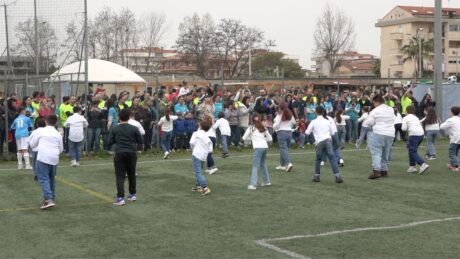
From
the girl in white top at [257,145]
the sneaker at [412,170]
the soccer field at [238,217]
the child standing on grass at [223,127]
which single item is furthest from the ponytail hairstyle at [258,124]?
the child standing on grass at [223,127]

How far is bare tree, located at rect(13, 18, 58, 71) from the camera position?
22.0 metres

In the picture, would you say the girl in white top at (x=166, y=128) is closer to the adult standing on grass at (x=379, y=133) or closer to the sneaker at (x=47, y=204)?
the adult standing on grass at (x=379, y=133)

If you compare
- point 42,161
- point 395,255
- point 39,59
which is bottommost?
point 395,255

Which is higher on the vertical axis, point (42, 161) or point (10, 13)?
point (10, 13)

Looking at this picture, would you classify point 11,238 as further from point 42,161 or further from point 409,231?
point 409,231

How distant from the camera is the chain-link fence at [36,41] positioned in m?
20.5

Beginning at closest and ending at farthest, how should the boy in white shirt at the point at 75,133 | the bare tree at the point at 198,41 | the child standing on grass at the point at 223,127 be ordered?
the boy in white shirt at the point at 75,133 → the child standing on grass at the point at 223,127 → the bare tree at the point at 198,41

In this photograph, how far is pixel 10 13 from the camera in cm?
2144

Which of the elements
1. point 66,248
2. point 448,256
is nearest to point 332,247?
point 448,256

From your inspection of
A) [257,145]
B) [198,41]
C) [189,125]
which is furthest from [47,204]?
[198,41]

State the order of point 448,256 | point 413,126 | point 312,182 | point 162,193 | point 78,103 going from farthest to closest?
point 78,103 → point 413,126 → point 312,182 → point 162,193 → point 448,256

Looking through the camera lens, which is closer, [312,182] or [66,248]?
[66,248]

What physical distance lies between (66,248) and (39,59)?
1733cm

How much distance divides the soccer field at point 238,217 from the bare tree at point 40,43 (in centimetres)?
767
